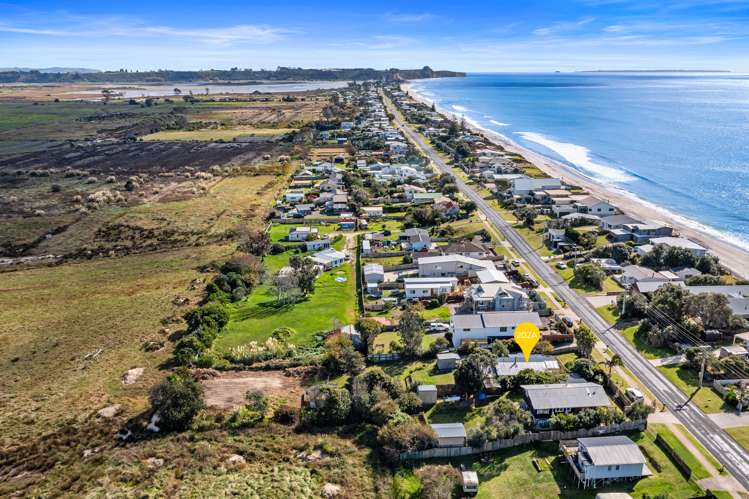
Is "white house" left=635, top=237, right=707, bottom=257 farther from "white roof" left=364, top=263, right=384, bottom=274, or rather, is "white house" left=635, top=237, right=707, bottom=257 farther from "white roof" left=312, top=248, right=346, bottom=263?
"white roof" left=312, top=248, right=346, bottom=263

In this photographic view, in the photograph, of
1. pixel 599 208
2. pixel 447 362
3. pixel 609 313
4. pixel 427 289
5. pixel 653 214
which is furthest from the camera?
pixel 653 214

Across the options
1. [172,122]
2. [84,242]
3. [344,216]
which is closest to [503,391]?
[344,216]

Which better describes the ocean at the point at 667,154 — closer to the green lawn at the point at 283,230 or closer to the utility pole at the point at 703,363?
the utility pole at the point at 703,363

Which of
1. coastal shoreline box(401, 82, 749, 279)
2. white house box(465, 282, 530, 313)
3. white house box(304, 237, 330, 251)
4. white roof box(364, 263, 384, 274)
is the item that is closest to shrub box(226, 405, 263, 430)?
white house box(465, 282, 530, 313)

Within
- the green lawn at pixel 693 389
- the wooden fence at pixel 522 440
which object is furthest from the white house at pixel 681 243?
the wooden fence at pixel 522 440

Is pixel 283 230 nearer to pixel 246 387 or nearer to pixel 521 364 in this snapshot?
pixel 246 387

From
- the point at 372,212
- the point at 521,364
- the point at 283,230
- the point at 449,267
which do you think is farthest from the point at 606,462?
the point at 372,212

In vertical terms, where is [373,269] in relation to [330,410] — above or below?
above
